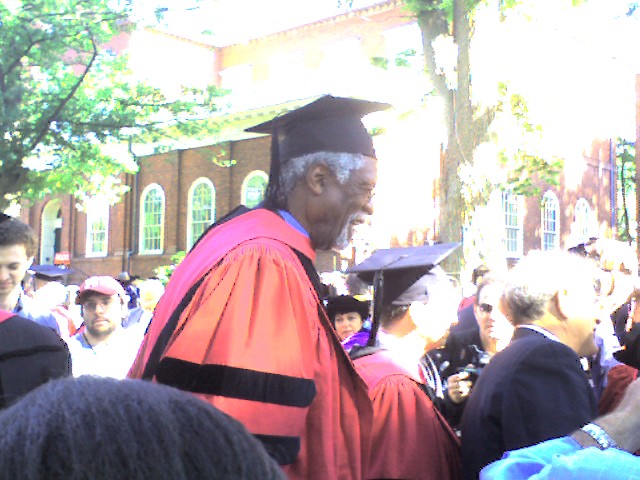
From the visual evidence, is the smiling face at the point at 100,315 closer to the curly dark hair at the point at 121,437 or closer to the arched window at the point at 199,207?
the curly dark hair at the point at 121,437

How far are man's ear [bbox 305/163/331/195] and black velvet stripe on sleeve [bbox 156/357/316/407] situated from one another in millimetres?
795

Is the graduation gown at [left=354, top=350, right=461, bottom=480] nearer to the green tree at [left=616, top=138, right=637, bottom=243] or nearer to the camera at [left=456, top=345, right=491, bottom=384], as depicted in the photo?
the camera at [left=456, top=345, right=491, bottom=384]

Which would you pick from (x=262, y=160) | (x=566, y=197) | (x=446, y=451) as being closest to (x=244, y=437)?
(x=446, y=451)

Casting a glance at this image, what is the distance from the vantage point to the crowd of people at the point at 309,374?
0.87 meters

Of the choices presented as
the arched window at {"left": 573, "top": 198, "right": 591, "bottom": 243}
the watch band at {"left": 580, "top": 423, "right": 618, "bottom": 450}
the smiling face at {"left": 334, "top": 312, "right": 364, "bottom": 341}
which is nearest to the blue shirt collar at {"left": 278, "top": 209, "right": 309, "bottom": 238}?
the watch band at {"left": 580, "top": 423, "right": 618, "bottom": 450}

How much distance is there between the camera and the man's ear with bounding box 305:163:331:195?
2.66 m

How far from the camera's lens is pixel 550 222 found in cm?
2830

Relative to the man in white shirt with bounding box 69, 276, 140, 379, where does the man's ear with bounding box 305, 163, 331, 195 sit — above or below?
above

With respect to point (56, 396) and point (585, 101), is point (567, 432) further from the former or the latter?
point (585, 101)

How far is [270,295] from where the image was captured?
2.14m

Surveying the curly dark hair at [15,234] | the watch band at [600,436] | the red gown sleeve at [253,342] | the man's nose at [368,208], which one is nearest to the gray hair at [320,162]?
the man's nose at [368,208]

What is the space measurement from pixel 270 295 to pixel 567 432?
1.09 m

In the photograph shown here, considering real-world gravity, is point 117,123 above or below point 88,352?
above

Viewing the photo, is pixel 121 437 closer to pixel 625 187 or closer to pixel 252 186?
pixel 252 186
